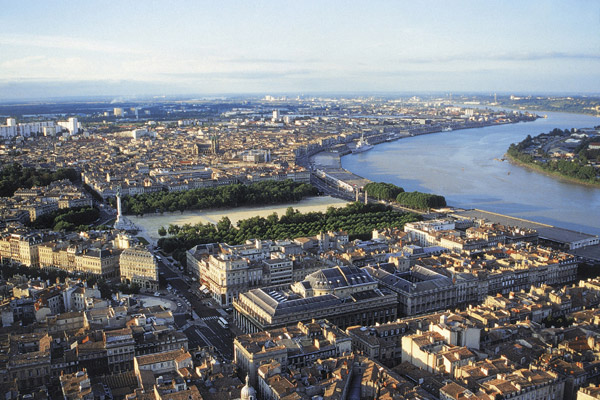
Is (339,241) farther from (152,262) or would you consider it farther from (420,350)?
(420,350)

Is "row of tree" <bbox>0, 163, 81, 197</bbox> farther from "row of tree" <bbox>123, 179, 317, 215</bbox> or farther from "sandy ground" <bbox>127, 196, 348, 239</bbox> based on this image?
"sandy ground" <bbox>127, 196, 348, 239</bbox>

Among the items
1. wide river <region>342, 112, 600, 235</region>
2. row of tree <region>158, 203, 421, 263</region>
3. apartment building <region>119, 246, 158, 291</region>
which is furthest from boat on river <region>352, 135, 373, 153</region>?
apartment building <region>119, 246, 158, 291</region>

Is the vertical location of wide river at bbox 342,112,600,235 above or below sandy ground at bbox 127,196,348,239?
below

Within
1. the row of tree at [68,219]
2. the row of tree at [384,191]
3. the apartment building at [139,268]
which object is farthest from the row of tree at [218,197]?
the apartment building at [139,268]

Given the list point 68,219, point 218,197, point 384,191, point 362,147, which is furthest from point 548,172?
point 68,219

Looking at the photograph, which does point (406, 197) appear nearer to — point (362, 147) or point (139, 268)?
point (139, 268)

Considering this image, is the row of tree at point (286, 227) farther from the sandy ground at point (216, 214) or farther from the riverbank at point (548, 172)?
the riverbank at point (548, 172)
